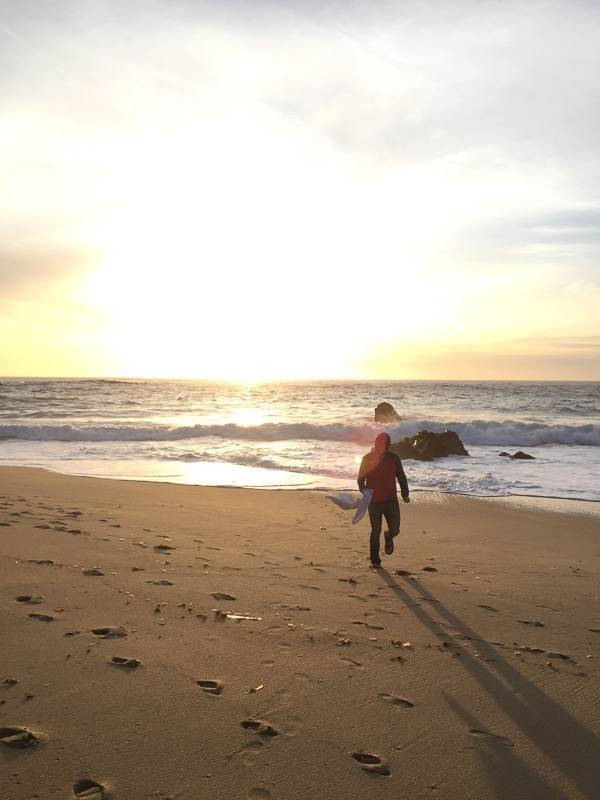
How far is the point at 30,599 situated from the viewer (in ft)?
17.0

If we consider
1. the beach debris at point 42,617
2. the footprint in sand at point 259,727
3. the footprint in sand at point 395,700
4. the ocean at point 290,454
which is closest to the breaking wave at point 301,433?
the ocean at point 290,454

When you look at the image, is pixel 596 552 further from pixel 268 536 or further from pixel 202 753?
pixel 202 753

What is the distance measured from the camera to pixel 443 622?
5426 mm

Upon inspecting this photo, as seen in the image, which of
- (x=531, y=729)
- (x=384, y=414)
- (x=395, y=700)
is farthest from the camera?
(x=384, y=414)

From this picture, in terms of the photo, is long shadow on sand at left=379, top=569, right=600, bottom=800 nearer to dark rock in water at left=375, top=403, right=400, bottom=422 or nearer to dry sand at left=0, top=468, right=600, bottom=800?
dry sand at left=0, top=468, right=600, bottom=800

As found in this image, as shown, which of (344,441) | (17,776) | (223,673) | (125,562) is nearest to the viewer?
(17,776)

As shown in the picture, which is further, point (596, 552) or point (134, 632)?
point (596, 552)

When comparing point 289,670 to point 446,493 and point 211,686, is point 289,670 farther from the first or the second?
point 446,493

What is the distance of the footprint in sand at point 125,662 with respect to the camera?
13.3 feet

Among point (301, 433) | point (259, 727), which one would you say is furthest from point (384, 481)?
point (301, 433)

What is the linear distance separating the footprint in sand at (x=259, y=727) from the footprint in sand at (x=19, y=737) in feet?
3.68

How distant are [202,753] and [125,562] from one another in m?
3.86

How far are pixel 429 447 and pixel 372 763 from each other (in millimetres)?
17903

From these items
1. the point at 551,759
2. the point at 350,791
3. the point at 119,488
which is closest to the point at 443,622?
the point at 551,759
